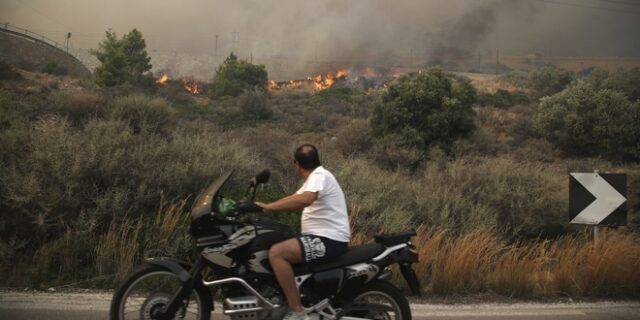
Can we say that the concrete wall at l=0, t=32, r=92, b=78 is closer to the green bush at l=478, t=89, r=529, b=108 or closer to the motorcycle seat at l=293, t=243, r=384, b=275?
the green bush at l=478, t=89, r=529, b=108

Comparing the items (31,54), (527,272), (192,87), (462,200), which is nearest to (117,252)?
(527,272)

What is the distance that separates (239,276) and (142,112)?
10656mm

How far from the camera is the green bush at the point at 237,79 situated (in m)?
55.1

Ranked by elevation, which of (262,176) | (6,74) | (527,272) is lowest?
(527,272)

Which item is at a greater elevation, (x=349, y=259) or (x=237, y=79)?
(x=237, y=79)

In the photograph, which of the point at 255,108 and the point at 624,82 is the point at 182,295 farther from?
the point at 624,82

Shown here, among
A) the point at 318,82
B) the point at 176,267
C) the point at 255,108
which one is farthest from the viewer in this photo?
the point at 318,82

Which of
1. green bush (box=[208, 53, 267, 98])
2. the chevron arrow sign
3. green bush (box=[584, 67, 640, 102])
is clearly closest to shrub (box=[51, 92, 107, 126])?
the chevron arrow sign

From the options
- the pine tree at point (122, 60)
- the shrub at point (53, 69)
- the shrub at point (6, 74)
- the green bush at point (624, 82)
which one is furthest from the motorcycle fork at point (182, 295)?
the shrub at point (53, 69)

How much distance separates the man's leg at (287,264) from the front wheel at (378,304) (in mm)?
499

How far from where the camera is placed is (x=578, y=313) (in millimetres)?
5887

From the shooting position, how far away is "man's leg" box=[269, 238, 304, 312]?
12.8ft

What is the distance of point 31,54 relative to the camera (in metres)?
60.2

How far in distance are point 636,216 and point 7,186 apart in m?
11.8
